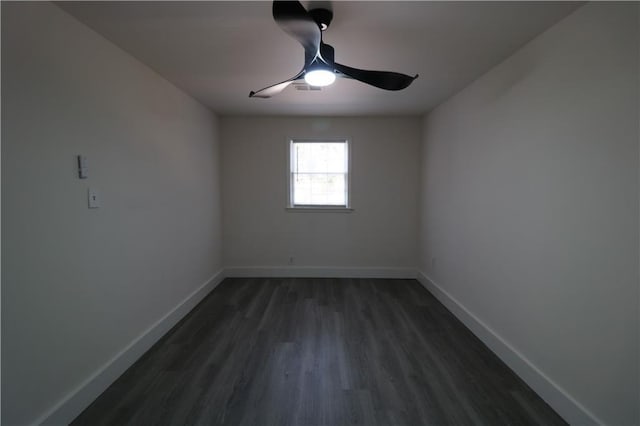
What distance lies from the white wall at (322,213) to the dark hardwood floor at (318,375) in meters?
1.17

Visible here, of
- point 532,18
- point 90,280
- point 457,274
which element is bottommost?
point 457,274

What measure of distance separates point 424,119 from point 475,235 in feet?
6.79

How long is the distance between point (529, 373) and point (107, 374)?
117 inches

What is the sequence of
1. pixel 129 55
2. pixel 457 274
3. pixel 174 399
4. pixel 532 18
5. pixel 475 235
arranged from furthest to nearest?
pixel 457 274
pixel 475 235
pixel 129 55
pixel 174 399
pixel 532 18

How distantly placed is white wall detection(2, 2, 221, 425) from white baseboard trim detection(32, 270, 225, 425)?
4cm

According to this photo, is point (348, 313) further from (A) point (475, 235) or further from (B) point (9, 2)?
(B) point (9, 2)

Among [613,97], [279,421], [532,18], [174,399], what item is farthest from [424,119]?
[174,399]

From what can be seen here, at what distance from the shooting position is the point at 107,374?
6.30ft

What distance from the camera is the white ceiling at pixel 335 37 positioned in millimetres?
1607

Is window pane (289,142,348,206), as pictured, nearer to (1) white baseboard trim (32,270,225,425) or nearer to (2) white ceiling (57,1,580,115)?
(2) white ceiling (57,1,580,115)

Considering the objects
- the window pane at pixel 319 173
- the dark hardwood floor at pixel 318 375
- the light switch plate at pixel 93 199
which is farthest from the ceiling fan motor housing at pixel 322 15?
the window pane at pixel 319 173

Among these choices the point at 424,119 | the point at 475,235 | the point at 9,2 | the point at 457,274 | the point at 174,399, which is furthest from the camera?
the point at 424,119

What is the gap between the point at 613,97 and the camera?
1.42 metres

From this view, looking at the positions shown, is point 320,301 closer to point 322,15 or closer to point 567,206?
point 567,206
